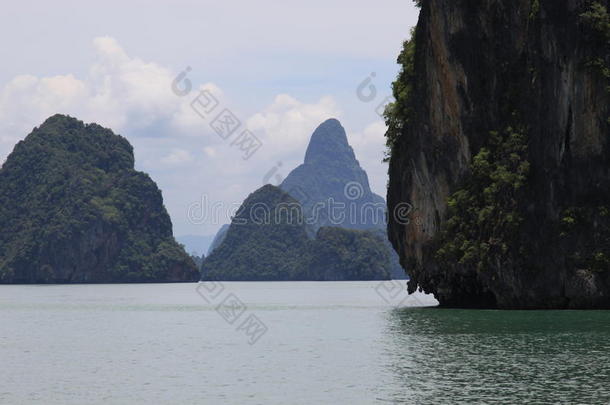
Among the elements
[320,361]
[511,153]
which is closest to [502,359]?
[320,361]

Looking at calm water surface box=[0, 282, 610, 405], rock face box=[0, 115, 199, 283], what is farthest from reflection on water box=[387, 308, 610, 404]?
rock face box=[0, 115, 199, 283]

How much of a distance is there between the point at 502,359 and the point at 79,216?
15526 centimetres

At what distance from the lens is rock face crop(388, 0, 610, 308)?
57.3m

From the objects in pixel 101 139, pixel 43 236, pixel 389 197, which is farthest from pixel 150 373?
pixel 101 139

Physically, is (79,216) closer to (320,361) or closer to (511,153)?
(511,153)

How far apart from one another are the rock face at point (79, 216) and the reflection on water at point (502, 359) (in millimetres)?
133840

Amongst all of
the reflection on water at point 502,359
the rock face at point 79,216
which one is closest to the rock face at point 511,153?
the reflection on water at point 502,359

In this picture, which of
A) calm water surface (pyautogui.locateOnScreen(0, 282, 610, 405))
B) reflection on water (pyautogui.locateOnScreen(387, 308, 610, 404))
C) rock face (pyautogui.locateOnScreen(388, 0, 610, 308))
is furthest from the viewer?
rock face (pyautogui.locateOnScreen(388, 0, 610, 308))

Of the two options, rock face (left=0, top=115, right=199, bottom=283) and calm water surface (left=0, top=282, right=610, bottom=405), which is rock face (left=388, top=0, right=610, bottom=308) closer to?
calm water surface (left=0, top=282, right=610, bottom=405)

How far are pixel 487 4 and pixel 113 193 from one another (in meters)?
136

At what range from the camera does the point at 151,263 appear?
186250 millimetres

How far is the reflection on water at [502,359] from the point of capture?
83.0 feet

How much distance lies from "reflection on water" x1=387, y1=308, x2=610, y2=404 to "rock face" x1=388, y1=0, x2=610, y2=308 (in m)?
5.86

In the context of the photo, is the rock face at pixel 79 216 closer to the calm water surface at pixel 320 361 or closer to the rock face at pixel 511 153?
the rock face at pixel 511 153
